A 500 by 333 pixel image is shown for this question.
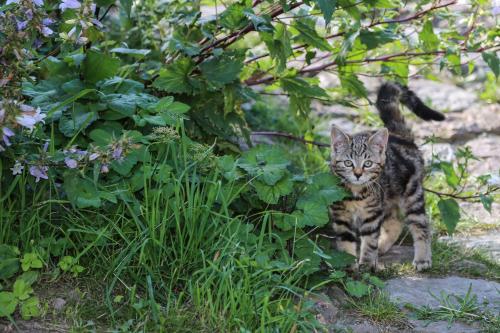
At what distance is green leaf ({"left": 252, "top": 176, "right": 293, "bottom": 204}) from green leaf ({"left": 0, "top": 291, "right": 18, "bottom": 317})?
1.40m

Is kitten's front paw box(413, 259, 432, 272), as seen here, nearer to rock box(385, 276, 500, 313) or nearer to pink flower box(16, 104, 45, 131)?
rock box(385, 276, 500, 313)

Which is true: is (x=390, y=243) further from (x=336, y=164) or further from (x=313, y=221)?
(x=313, y=221)

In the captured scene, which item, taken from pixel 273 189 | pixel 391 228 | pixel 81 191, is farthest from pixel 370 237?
pixel 81 191

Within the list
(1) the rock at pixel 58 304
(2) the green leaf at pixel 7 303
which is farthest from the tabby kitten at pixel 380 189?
(2) the green leaf at pixel 7 303

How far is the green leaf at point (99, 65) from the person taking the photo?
12.6ft

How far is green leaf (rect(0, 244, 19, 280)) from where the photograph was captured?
335cm

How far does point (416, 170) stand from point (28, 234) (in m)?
2.60

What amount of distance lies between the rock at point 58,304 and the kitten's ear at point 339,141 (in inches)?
78.3

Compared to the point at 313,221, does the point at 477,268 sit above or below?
below

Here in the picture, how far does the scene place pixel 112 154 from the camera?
126 inches

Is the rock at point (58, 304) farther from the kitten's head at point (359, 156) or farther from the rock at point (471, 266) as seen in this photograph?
the rock at point (471, 266)

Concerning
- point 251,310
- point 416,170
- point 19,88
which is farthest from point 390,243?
point 19,88

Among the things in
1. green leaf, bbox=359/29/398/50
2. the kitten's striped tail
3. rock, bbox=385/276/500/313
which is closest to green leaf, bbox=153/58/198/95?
green leaf, bbox=359/29/398/50

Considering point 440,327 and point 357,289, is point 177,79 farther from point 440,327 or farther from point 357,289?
point 440,327
